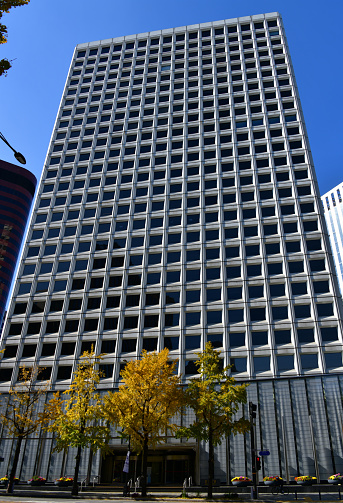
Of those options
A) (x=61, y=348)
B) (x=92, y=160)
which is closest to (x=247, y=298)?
(x=61, y=348)

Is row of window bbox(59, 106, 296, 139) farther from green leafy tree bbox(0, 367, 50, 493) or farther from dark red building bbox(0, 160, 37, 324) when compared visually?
dark red building bbox(0, 160, 37, 324)

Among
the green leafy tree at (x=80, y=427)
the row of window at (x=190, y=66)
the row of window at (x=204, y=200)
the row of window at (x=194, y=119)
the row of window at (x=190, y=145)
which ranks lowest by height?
the green leafy tree at (x=80, y=427)

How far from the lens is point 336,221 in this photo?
127312 millimetres

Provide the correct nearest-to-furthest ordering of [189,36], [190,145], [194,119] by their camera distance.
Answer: [190,145]
[194,119]
[189,36]

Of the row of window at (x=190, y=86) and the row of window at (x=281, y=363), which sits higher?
the row of window at (x=190, y=86)

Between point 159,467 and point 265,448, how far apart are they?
36.5 feet

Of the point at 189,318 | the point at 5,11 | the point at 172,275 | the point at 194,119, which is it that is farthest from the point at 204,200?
the point at 5,11

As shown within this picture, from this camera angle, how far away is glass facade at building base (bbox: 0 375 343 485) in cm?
3478

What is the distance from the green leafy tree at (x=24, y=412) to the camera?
110 ft

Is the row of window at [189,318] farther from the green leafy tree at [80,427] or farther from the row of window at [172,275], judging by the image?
the green leafy tree at [80,427]

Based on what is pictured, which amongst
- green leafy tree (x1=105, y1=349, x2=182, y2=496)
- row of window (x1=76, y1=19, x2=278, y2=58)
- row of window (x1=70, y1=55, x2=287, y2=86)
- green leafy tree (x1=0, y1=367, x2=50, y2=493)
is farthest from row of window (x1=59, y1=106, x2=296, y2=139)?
green leafy tree (x1=105, y1=349, x2=182, y2=496)

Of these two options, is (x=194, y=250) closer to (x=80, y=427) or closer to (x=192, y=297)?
(x=192, y=297)

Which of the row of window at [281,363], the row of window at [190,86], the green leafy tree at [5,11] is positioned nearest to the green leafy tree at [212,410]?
the row of window at [281,363]

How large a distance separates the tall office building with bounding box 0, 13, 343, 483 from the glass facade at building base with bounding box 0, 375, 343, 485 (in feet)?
0.40
